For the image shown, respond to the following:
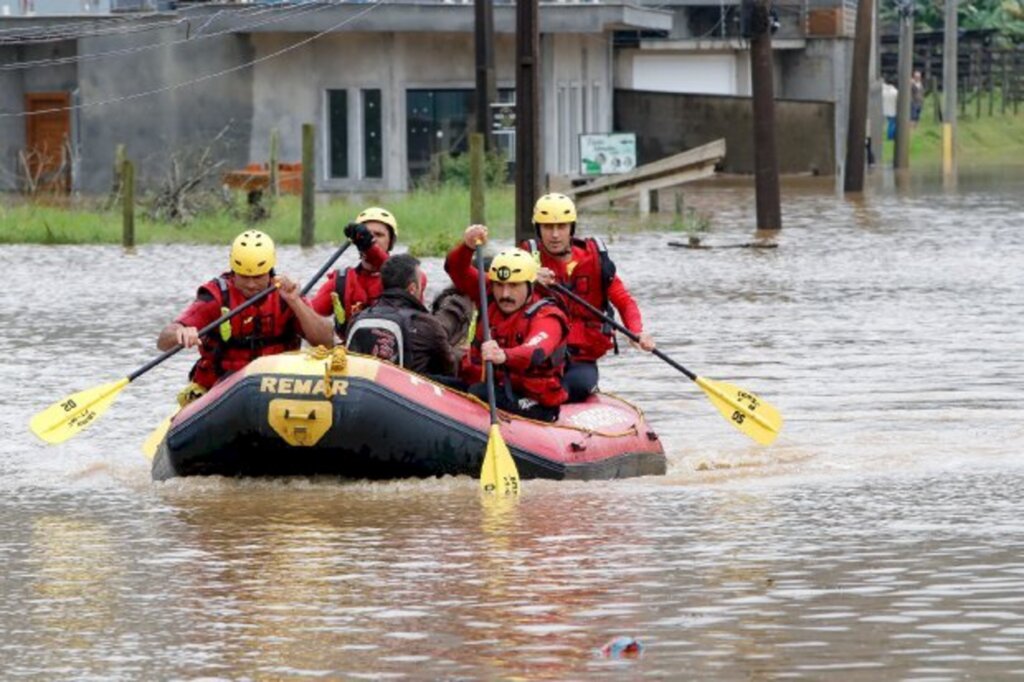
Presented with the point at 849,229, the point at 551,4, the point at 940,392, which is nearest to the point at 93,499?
the point at 940,392

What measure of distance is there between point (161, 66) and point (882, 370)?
3253 cm

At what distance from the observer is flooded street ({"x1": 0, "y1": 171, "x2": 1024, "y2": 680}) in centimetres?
1055

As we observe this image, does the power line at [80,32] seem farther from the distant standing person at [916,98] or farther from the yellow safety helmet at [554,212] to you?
the yellow safety helmet at [554,212]

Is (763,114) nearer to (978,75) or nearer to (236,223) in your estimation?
(236,223)

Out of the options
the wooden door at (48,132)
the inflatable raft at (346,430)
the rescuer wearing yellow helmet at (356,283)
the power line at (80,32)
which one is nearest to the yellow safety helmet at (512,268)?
the inflatable raft at (346,430)

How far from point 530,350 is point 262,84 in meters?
38.4

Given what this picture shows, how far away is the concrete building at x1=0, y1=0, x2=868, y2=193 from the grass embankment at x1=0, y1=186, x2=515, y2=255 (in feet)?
29.8

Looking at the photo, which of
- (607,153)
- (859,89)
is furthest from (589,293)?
(859,89)

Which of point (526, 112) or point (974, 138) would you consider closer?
point (526, 112)

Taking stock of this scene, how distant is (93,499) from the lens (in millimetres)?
15789

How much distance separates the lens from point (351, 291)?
16625 mm

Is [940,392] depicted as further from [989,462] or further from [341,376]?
[341,376]

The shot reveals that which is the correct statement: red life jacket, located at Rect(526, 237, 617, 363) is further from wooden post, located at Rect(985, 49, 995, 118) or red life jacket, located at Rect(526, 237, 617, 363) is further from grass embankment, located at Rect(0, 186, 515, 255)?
wooden post, located at Rect(985, 49, 995, 118)

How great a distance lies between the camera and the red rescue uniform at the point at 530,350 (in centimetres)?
1568
